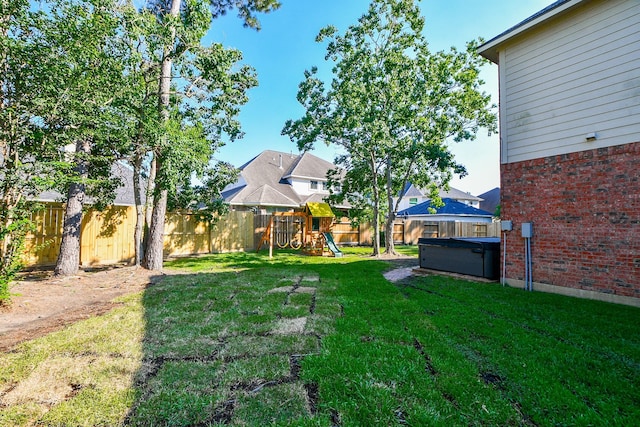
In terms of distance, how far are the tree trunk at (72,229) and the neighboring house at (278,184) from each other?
9629 mm

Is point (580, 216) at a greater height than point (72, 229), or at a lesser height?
greater

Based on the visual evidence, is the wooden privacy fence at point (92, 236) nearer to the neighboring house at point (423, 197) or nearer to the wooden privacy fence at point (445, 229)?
the wooden privacy fence at point (445, 229)

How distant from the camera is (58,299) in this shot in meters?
5.32

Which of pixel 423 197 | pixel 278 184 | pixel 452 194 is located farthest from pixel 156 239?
pixel 452 194

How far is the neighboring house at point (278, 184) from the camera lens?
1795cm

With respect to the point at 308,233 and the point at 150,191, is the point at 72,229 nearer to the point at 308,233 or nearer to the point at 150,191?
the point at 150,191

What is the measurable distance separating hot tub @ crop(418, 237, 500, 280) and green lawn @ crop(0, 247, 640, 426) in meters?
1.98

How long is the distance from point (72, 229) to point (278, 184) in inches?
580

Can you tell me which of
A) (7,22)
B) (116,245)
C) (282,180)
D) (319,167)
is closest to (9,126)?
(7,22)

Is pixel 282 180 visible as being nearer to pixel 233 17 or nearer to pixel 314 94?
pixel 314 94

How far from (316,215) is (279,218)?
3.49 meters

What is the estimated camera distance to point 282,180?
874 inches

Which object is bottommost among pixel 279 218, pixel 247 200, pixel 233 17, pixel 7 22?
pixel 279 218

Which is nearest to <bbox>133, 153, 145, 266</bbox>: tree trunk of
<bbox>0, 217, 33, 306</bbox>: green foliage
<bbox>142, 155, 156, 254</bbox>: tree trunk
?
<bbox>142, 155, 156, 254</bbox>: tree trunk
